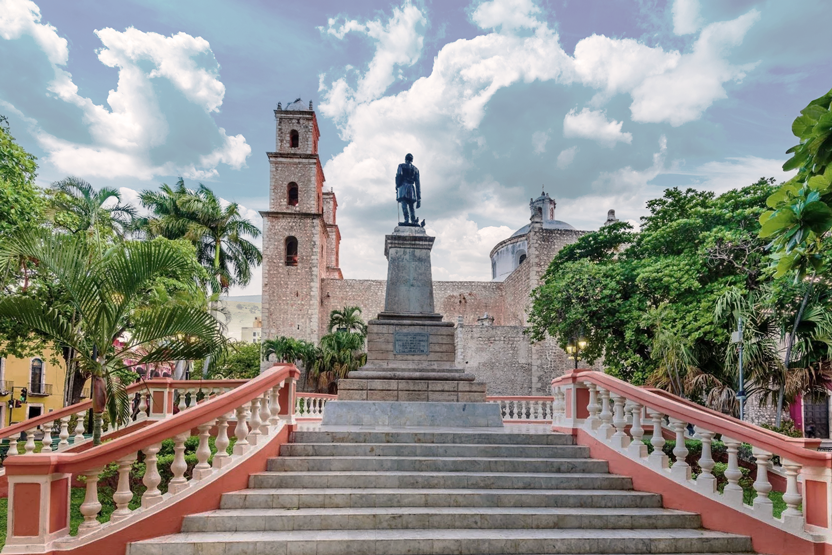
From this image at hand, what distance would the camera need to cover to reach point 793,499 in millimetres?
4191

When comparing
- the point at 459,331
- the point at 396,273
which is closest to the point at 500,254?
the point at 459,331

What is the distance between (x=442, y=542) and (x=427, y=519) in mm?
344

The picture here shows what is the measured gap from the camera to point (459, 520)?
4547 mm

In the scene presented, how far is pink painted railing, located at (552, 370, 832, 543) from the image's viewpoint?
4.08m

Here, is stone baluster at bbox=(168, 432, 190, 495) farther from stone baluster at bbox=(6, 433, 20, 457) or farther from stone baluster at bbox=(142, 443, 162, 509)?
stone baluster at bbox=(6, 433, 20, 457)

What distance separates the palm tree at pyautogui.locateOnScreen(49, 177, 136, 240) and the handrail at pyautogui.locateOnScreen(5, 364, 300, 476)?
1061 cm

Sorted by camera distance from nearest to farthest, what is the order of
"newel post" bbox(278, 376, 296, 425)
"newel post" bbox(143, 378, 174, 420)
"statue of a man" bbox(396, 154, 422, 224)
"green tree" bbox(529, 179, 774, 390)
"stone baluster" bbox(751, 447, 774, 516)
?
"stone baluster" bbox(751, 447, 774, 516), "newel post" bbox(278, 376, 296, 425), "newel post" bbox(143, 378, 174, 420), "statue of a man" bbox(396, 154, 422, 224), "green tree" bbox(529, 179, 774, 390)

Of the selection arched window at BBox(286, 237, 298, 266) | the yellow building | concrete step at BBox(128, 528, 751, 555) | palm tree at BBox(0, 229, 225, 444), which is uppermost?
arched window at BBox(286, 237, 298, 266)

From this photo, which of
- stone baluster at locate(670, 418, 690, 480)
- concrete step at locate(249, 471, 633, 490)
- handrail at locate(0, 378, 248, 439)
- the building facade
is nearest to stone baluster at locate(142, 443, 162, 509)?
concrete step at locate(249, 471, 633, 490)

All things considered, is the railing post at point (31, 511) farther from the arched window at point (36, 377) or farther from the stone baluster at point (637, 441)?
the arched window at point (36, 377)

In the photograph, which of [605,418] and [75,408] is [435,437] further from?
[75,408]

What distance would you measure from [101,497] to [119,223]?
1644cm

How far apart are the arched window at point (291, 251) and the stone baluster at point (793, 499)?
88.1ft

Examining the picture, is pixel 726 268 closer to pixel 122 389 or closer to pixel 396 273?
pixel 396 273
